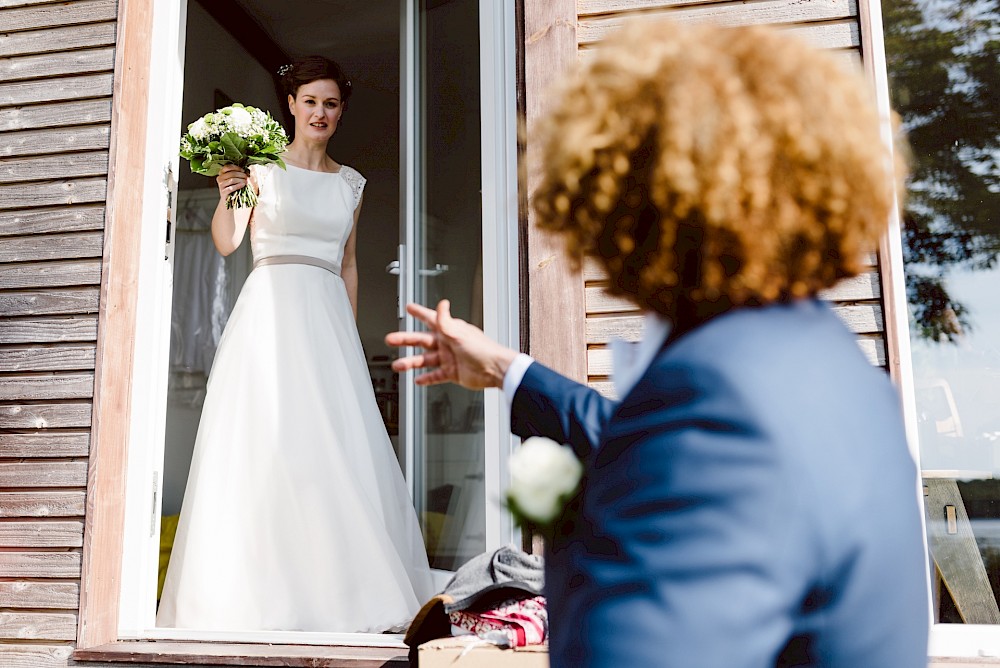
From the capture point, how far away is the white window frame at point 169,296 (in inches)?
91.3

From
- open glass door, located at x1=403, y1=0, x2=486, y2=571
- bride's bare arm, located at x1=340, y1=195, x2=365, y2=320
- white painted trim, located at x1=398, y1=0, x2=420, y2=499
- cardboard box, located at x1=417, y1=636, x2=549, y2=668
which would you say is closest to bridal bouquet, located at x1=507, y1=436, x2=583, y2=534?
cardboard box, located at x1=417, y1=636, x2=549, y2=668

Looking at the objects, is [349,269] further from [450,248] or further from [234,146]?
[234,146]

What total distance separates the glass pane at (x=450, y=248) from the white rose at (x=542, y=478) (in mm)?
1863

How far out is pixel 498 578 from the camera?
1.81 m

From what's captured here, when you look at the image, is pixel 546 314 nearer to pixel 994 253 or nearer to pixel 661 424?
pixel 994 253

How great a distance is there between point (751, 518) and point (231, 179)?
2.63 meters

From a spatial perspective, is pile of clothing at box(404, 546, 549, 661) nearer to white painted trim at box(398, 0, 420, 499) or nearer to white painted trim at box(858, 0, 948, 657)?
white painted trim at box(858, 0, 948, 657)

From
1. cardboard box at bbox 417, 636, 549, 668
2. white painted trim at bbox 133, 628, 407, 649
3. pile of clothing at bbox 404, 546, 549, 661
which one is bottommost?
white painted trim at bbox 133, 628, 407, 649

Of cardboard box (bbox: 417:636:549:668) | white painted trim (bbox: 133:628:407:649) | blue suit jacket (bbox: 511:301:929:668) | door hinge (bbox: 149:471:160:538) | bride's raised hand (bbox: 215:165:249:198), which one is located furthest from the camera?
bride's raised hand (bbox: 215:165:249:198)

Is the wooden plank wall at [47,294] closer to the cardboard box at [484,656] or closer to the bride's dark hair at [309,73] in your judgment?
the bride's dark hair at [309,73]

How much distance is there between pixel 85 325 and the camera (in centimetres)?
250

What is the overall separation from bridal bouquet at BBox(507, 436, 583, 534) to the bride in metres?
1.96

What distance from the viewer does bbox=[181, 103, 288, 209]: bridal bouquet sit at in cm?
277

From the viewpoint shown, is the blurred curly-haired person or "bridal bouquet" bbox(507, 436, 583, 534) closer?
the blurred curly-haired person
